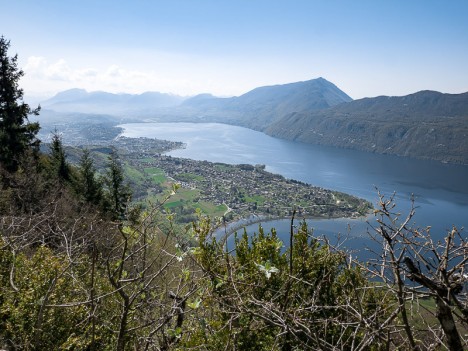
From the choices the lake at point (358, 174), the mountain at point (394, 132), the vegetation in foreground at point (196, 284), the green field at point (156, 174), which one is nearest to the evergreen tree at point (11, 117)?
the vegetation in foreground at point (196, 284)

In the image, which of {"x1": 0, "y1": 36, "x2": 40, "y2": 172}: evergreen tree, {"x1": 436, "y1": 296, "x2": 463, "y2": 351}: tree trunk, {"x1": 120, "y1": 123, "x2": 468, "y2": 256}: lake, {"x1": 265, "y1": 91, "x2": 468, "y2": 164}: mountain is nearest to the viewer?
{"x1": 436, "y1": 296, "x2": 463, "y2": 351}: tree trunk

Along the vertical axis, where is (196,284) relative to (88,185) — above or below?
above

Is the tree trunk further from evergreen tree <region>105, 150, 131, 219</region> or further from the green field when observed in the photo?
the green field

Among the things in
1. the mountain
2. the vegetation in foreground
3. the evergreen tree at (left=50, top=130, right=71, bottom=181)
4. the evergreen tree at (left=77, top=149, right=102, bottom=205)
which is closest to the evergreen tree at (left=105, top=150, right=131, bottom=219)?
the vegetation in foreground

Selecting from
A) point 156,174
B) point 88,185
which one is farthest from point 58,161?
point 156,174

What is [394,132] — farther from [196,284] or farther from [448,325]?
[448,325]

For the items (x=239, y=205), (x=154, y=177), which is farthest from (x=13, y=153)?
(x=154, y=177)

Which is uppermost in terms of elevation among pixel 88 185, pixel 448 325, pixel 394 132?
pixel 448 325
